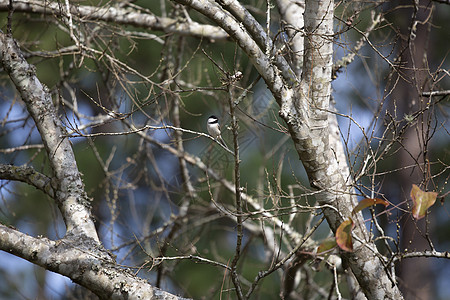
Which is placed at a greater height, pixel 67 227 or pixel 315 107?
pixel 315 107

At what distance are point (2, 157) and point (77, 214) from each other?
347 centimetres

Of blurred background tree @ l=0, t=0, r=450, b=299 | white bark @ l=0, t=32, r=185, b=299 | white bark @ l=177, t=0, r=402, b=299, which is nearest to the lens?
white bark @ l=0, t=32, r=185, b=299

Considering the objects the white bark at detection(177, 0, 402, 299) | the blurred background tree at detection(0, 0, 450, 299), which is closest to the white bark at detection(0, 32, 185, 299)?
the blurred background tree at detection(0, 0, 450, 299)

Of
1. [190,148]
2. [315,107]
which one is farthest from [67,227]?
[190,148]

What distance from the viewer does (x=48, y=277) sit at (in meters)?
4.07

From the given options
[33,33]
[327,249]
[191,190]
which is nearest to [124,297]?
[327,249]

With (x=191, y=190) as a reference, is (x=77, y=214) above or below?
below

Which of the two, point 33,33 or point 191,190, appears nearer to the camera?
point 191,190

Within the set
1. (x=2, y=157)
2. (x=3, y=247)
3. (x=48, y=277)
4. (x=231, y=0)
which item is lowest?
(x=3, y=247)

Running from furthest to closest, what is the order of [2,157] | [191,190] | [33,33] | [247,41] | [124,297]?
[33,33] → [2,157] → [191,190] → [247,41] → [124,297]

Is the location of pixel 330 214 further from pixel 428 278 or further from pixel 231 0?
pixel 428 278

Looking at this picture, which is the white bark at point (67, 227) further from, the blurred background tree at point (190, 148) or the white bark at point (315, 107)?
the white bark at point (315, 107)

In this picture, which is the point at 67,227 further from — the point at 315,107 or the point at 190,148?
the point at 190,148

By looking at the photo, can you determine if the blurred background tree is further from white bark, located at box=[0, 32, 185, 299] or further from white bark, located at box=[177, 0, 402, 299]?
white bark, located at box=[177, 0, 402, 299]
